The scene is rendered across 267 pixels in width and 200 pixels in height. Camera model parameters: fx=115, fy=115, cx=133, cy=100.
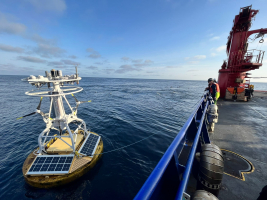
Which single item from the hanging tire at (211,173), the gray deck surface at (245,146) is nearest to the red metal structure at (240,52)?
the gray deck surface at (245,146)

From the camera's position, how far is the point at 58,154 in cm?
866

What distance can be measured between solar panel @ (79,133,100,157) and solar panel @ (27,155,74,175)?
3.18 feet

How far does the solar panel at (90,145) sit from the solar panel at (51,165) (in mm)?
970

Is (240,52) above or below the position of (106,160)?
above

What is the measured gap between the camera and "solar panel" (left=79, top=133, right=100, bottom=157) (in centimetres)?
894

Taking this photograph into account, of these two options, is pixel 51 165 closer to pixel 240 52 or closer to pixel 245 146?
pixel 245 146

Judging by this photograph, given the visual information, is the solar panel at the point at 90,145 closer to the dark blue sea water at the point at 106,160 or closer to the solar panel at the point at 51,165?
the solar panel at the point at 51,165

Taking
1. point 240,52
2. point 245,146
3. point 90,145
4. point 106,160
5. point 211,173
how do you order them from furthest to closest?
point 240,52 < point 106,160 < point 90,145 < point 245,146 < point 211,173

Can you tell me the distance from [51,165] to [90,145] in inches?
111

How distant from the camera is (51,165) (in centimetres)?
762

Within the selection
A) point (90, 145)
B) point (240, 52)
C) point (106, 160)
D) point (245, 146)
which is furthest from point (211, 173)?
point (240, 52)

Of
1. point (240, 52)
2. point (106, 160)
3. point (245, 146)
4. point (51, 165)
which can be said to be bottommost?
point (106, 160)

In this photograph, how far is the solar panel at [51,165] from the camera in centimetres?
732

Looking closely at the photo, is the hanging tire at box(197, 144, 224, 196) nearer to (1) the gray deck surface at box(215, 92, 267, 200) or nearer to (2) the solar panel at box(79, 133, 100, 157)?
(1) the gray deck surface at box(215, 92, 267, 200)
